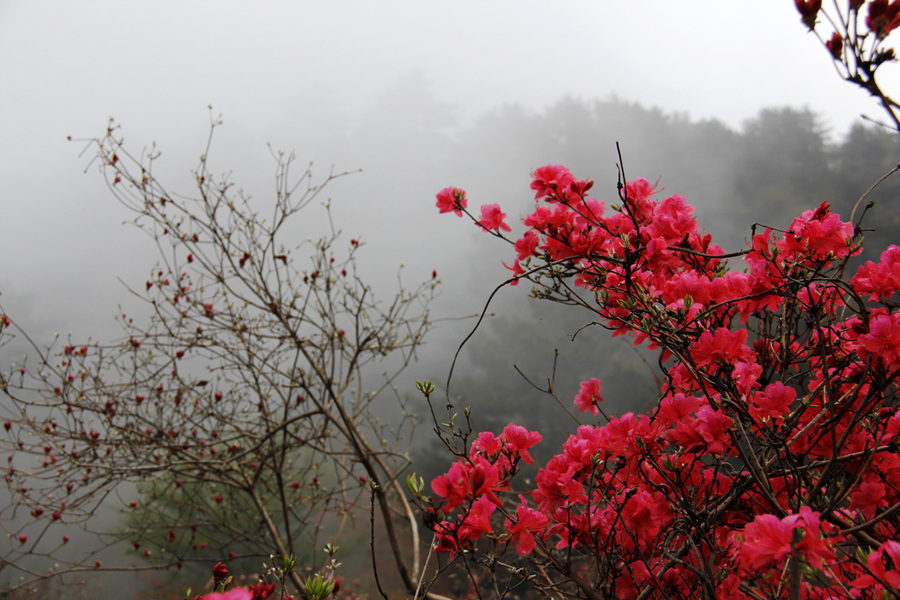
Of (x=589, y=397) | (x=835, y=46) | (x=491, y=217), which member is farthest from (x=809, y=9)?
(x=589, y=397)

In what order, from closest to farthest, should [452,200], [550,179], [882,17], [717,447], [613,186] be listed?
[882,17] < [717,447] < [550,179] < [452,200] < [613,186]

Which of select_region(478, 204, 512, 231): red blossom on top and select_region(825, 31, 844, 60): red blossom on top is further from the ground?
select_region(478, 204, 512, 231): red blossom on top

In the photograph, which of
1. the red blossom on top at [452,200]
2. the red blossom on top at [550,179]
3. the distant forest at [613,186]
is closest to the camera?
the red blossom on top at [550,179]

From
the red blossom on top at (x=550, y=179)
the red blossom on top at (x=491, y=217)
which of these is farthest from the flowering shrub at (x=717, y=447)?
the red blossom on top at (x=491, y=217)

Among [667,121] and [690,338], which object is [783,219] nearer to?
[667,121]

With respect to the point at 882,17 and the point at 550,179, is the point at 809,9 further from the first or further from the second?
the point at 550,179

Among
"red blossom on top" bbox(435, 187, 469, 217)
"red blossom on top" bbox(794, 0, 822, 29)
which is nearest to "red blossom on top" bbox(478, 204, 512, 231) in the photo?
"red blossom on top" bbox(435, 187, 469, 217)

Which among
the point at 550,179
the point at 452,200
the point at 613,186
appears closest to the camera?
the point at 550,179

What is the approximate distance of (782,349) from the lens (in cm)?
113

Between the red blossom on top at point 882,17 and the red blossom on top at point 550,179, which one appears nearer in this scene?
the red blossom on top at point 882,17

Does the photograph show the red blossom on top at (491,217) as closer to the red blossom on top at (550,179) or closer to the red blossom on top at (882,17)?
the red blossom on top at (550,179)

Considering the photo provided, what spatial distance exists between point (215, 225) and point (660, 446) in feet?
7.75

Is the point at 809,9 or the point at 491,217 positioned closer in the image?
the point at 809,9

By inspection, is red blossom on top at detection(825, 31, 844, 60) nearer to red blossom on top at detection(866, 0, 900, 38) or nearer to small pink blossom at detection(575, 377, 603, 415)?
red blossom on top at detection(866, 0, 900, 38)
